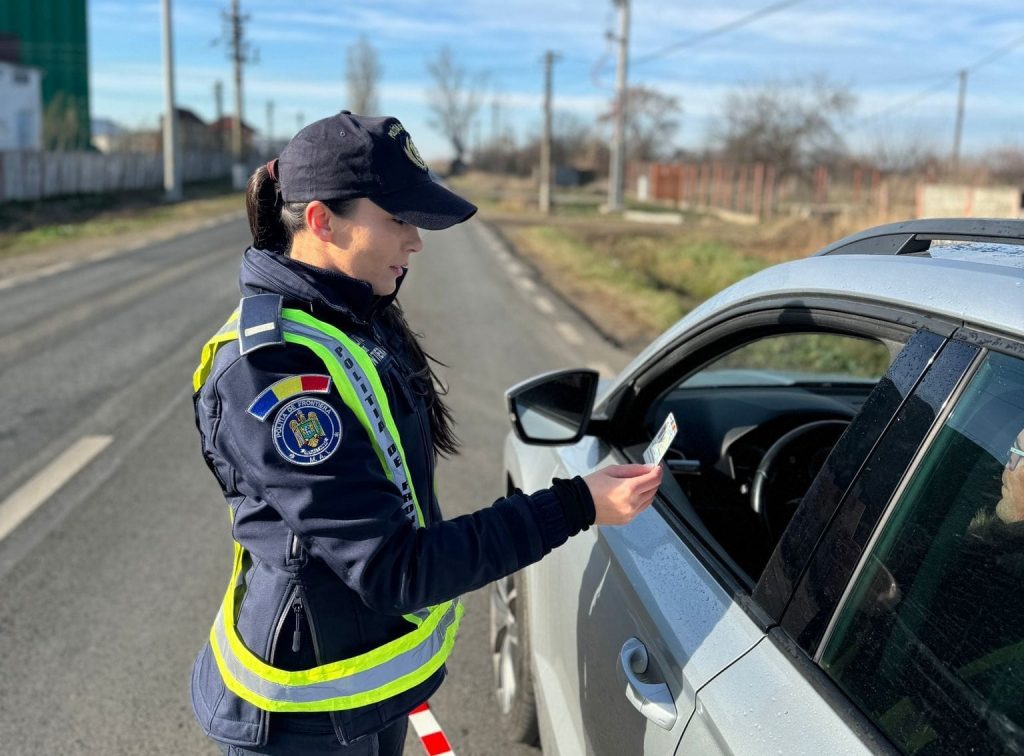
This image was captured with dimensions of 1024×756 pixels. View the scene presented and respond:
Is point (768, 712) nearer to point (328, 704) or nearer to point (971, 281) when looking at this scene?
point (971, 281)

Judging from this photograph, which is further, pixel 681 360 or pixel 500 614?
pixel 500 614

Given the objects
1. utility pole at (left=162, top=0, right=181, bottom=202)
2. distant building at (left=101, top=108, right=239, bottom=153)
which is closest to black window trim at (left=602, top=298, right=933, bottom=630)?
utility pole at (left=162, top=0, right=181, bottom=202)

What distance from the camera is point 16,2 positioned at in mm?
49938

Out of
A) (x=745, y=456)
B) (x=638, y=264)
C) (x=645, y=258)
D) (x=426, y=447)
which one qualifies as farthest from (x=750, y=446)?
(x=645, y=258)

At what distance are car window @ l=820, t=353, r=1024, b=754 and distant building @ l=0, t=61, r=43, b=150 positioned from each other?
4615 cm

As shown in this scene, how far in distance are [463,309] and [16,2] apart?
49.8 m

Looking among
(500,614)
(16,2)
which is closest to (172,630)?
(500,614)

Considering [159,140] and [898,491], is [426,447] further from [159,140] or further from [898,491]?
[159,140]

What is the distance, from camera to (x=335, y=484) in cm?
143

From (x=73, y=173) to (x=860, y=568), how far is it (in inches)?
1355

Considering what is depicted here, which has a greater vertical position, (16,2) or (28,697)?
(16,2)

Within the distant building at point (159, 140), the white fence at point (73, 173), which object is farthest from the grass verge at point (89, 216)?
the distant building at point (159, 140)

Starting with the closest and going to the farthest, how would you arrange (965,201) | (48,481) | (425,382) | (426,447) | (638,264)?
(426,447), (425,382), (48,481), (638,264), (965,201)

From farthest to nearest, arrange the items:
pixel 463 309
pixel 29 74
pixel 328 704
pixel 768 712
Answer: pixel 29 74 < pixel 463 309 < pixel 328 704 < pixel 768 712
